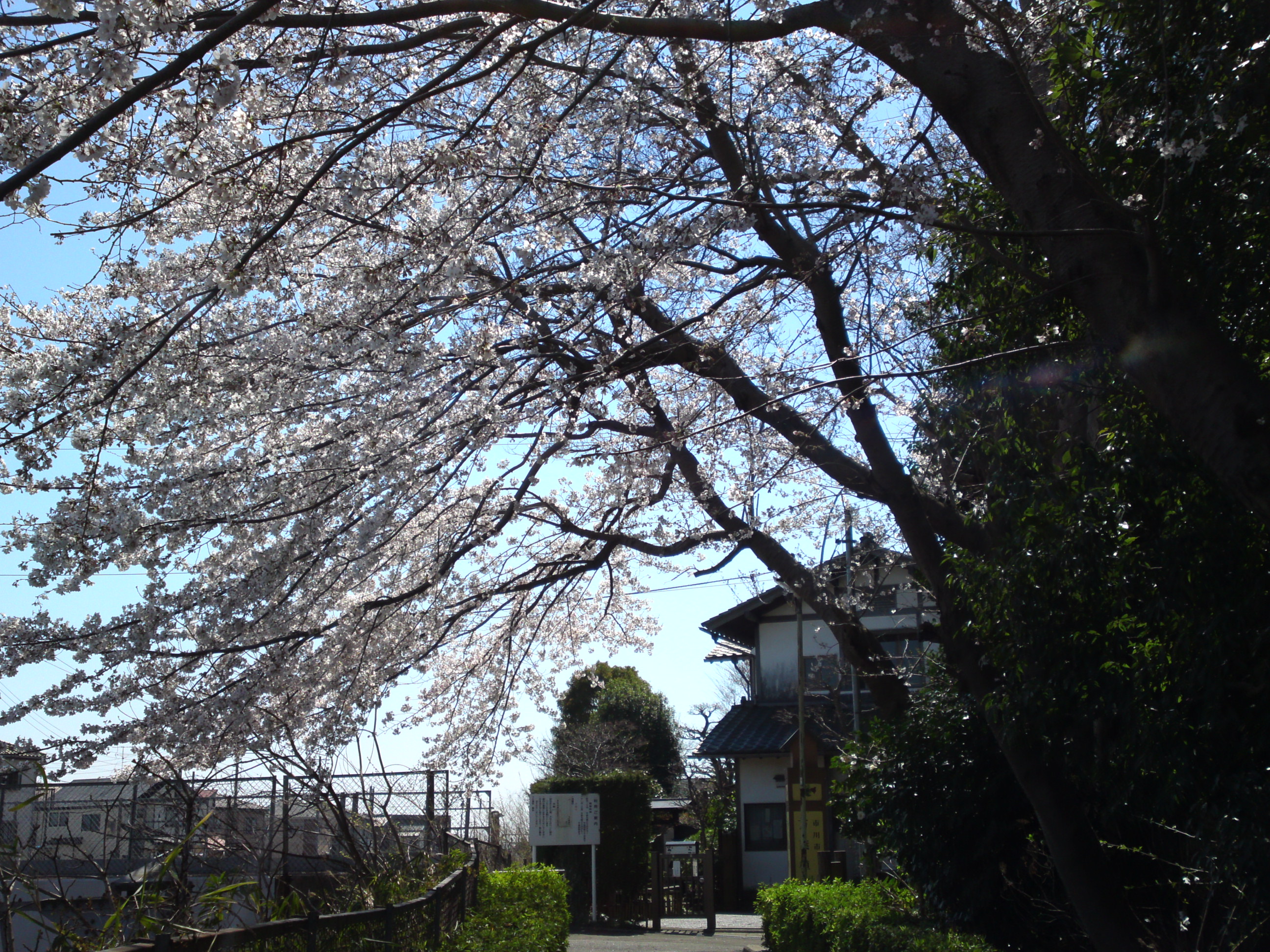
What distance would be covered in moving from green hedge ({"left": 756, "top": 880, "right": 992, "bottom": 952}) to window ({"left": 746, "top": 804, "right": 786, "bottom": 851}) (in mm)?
10814

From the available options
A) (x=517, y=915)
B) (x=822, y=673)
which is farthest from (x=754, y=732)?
(x=517, y=915)

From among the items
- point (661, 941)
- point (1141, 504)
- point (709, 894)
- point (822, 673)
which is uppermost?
point (1141, 504)

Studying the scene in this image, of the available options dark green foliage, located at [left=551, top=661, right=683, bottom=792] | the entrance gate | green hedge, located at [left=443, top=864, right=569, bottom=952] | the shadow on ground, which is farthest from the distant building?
green hedge, located at [left=443, top=864, right=569, bottom=952]

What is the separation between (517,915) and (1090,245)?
6.84 meters

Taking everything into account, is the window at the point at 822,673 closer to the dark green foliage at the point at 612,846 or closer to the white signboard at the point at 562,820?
the dark green foliage at the point at 612,846

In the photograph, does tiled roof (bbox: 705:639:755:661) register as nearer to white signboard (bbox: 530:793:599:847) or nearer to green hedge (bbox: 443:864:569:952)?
white signboard (bbox: 530:793:599:847)

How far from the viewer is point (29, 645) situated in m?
6.64

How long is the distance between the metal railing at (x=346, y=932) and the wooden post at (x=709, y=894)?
1149 cm

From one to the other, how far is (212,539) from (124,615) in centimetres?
77

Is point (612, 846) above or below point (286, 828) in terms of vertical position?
below

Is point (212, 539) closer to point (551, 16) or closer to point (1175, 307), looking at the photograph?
point (551, 16)

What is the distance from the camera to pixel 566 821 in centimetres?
1881

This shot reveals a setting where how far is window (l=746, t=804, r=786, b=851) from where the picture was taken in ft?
78.5

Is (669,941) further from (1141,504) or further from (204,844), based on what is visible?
(1141,504)
